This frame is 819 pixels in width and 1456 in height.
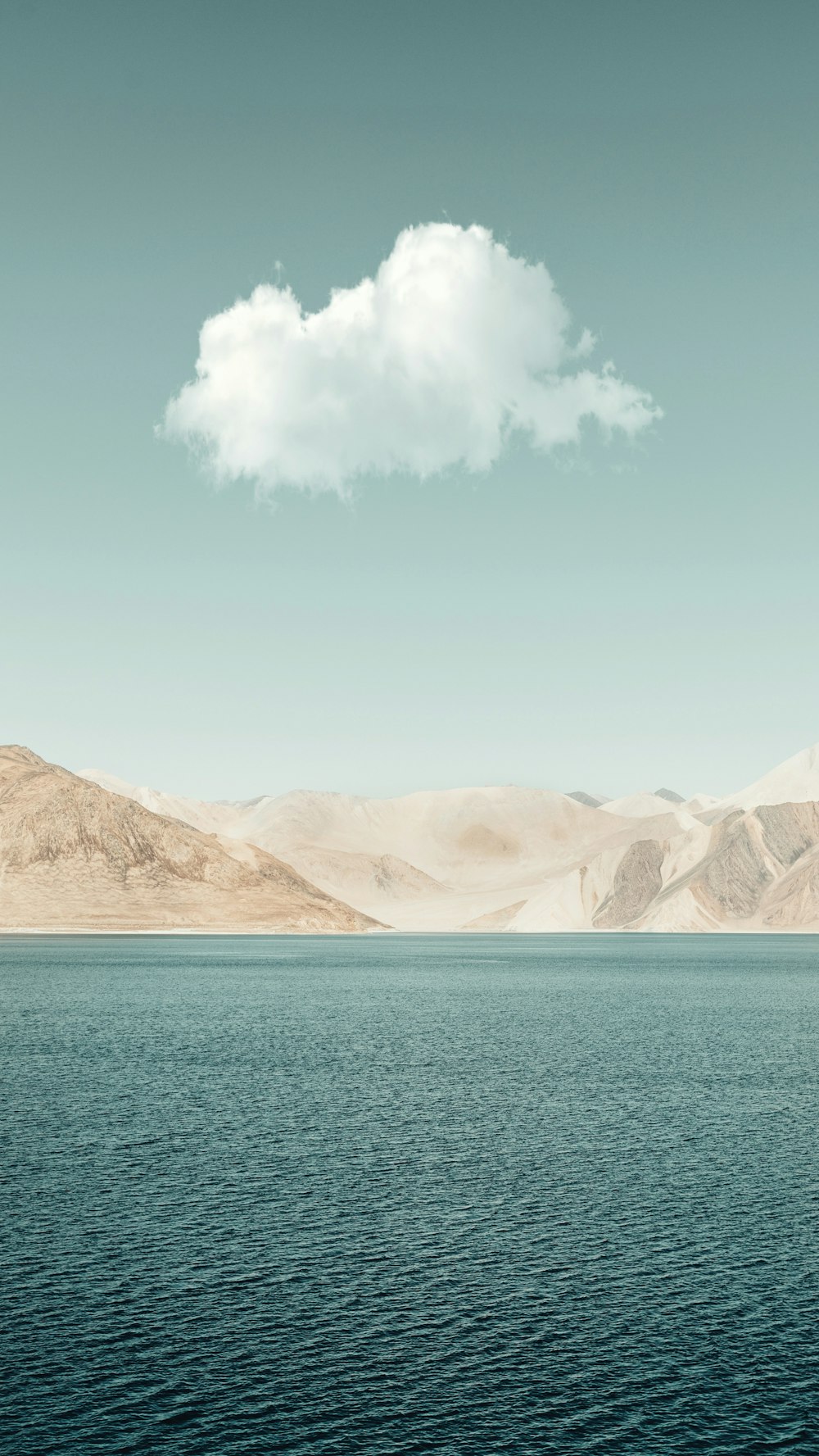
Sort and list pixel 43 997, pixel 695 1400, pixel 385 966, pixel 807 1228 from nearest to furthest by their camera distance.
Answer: pixel 695 1400, pixel 807 1228, pixel 43 997, pixel 385 966

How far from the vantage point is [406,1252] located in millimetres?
31453

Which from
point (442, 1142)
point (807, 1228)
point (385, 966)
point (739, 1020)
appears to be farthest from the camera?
point (385, 966)

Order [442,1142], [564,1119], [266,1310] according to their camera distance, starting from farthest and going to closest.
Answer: [564,1119] → [442,1142] → [266,1310]

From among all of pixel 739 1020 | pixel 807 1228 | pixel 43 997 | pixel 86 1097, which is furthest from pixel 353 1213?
pixel 43 997

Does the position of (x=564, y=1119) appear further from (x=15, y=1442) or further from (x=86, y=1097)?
(x=15, y=1442)

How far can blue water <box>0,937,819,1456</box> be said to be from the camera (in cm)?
2214

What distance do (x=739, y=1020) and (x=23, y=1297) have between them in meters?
75.1

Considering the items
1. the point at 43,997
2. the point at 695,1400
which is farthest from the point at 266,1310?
the point at 43,997

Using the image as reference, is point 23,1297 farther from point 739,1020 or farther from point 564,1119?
point 739,1020

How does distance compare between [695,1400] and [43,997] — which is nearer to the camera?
[695,1400]

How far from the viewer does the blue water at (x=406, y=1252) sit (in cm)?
2214

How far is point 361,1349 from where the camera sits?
82.2ft

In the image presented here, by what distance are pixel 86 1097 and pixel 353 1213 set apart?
2139cm

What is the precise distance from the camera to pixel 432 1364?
24.4m
